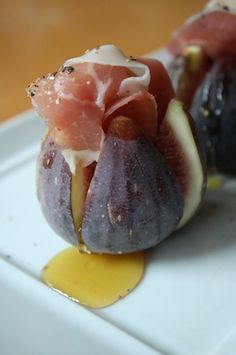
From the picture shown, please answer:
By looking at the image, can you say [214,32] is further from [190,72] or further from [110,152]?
[110,152]

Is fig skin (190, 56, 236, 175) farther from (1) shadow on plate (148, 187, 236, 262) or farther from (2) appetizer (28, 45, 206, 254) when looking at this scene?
(2) appetizer (28, 45, 206, 254)

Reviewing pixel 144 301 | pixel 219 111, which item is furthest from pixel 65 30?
pixel 144 301

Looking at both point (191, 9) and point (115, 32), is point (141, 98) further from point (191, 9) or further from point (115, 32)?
point (191, 9)

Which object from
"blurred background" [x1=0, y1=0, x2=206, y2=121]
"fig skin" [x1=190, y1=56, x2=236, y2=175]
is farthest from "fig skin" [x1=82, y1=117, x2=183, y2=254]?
"blurred background" [x1=0, y1=0, x2=206, y2=121]

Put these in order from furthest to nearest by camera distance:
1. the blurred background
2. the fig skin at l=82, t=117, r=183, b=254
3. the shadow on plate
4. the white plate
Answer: the blurred background, the shadow on plate, the fig skin at l=82, t=117, r=183, b=254, the white plate

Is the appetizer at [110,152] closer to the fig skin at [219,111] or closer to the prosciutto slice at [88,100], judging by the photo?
the prosciutto slice at [88,100]

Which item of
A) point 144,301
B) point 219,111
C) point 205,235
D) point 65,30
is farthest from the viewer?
point 65,30

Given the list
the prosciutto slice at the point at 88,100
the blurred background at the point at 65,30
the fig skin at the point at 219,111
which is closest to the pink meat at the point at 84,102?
the prosciutto slice at the point at 88,100
